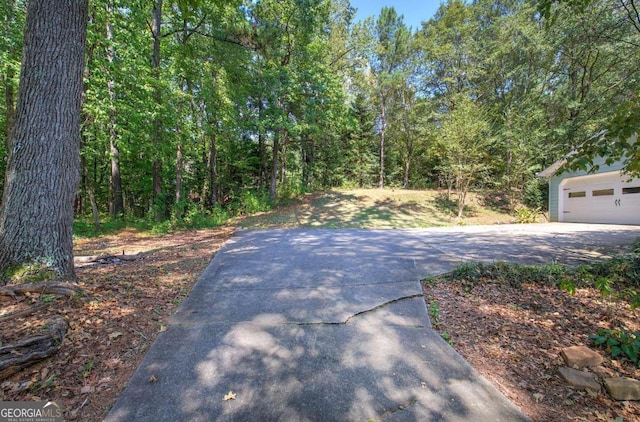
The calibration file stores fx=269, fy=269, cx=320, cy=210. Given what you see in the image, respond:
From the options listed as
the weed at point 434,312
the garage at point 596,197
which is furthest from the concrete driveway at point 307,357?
the garage at point 596,197

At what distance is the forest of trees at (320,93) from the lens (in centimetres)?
798

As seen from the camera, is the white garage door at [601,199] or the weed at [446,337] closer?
the weed at [446,337]

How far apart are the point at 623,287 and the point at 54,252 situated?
681 cm

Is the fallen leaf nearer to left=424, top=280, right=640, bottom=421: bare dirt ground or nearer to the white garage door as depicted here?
left=424, top=280, right=640, bottom=421: bare dirt ground

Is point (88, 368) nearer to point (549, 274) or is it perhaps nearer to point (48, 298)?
point (48, 298)

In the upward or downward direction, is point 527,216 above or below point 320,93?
below

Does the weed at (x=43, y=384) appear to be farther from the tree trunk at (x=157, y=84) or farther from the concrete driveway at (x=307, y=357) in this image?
the tree trunk at (x=157, y=84)

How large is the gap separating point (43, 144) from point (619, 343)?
5665 mm

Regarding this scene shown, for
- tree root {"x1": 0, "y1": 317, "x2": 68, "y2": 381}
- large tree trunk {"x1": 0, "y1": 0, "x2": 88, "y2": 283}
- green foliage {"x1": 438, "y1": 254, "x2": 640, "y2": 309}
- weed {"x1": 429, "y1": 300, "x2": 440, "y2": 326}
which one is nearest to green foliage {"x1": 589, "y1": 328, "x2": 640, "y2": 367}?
green foliage {"x1": 438, "y1": 254, "x2": 640, "y2": 309}

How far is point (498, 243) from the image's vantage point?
626 cm

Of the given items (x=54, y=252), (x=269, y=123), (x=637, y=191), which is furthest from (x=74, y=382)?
(x=637, y=191)

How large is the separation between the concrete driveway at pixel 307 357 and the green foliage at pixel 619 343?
130cm

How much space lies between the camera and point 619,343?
2330 millimetres

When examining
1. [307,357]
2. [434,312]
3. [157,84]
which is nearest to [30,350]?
[307,357]
